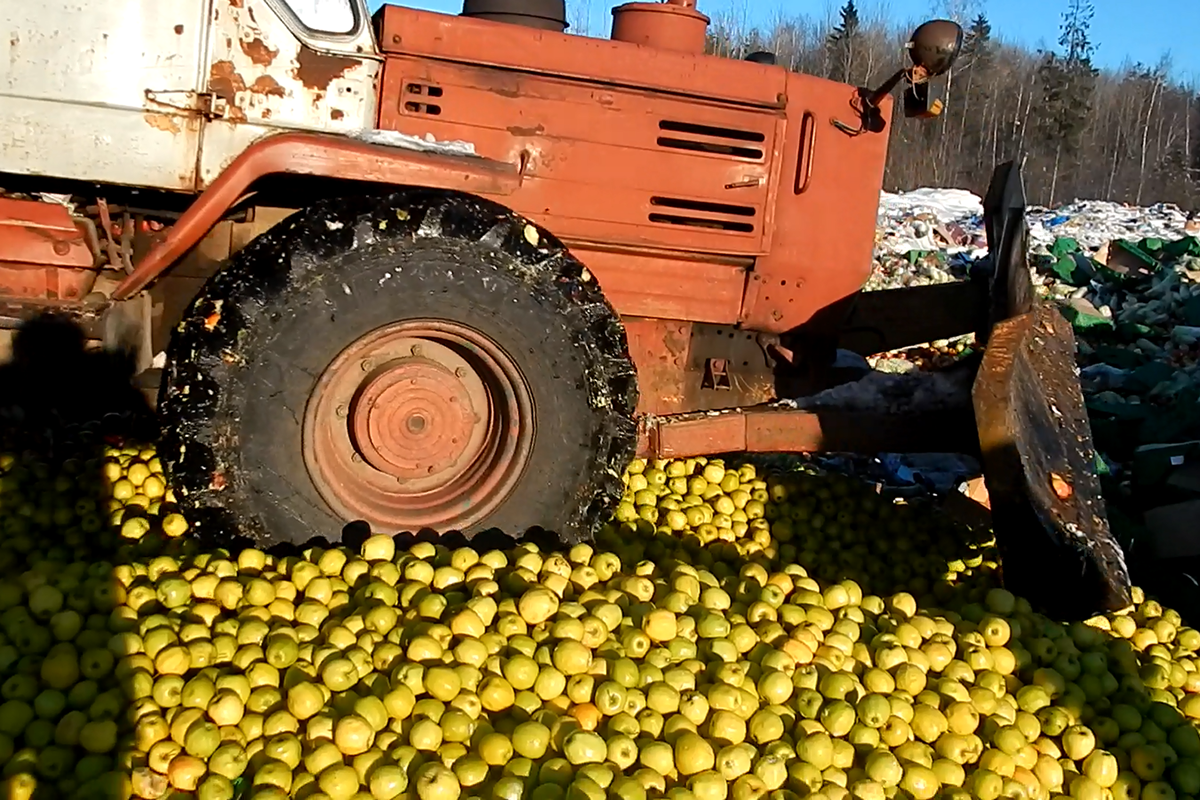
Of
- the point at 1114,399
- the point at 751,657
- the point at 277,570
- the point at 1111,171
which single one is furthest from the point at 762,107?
the point at 1111,171

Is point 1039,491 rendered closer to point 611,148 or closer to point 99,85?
point 611,148

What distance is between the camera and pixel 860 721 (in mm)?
2615

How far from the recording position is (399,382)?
11.0 feet

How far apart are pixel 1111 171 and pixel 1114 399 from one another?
111ft

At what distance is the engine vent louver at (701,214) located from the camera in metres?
4.16

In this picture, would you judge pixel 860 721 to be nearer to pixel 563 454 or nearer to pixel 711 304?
pixel 563 454

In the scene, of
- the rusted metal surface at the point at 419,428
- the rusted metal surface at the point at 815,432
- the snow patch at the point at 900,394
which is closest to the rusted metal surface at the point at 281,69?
the rusted metal surface at the point at 419,428

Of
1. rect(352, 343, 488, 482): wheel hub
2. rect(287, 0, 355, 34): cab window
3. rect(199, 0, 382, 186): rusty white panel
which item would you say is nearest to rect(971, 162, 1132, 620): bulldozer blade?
rect(352, 343, 488, 482): wheel hub

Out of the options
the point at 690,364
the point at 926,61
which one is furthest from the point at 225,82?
the point at 926,61

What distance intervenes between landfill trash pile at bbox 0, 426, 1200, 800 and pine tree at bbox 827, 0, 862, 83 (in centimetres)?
3167

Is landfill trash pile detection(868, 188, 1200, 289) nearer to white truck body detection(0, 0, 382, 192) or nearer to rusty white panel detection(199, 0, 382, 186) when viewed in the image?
rusty white panel detection(199, 0, 382, 186)

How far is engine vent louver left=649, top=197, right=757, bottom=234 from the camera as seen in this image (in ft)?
13.7

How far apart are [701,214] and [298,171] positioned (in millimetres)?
1742

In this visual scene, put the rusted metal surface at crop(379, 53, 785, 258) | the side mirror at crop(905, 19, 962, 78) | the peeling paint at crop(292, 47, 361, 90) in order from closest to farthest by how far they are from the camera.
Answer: the peeling paint at crop(292, 47, 361, 90) < the side mirror at crop(905, 19, 962, 78) < the rusted metal surface at crop(379, 53, 785, 258)
